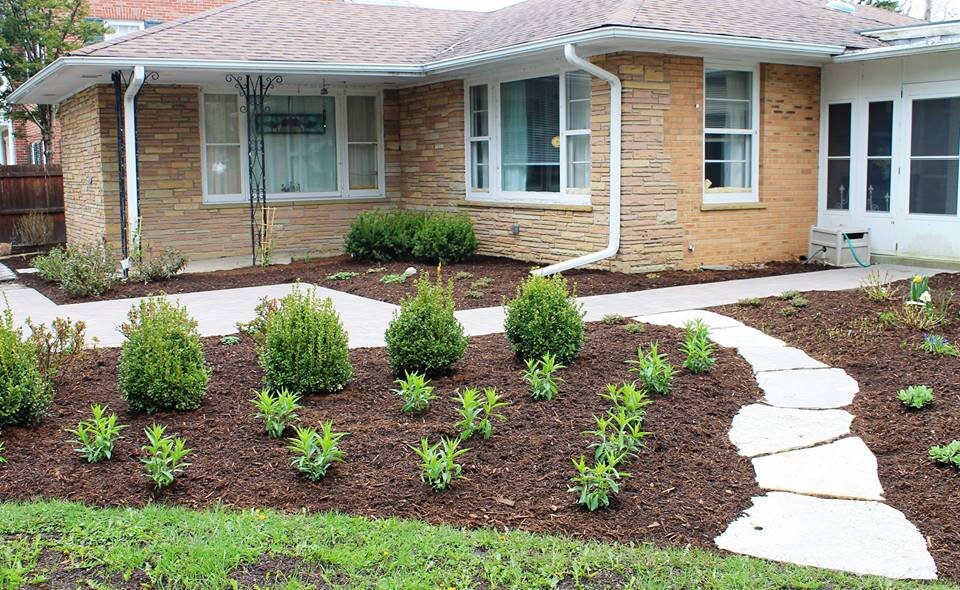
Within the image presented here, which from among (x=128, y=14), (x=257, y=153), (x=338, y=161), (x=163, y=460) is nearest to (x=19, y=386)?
Result: (x=163, y=460)

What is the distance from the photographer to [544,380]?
228 inches

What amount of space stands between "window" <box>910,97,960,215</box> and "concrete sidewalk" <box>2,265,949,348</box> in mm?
838

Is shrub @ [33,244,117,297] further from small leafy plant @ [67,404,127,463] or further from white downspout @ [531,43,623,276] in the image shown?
small leafy plant @ [67,404,127,463]

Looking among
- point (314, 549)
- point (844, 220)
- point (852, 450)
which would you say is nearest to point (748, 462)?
point (852, 450)

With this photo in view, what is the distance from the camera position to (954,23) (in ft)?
38.6

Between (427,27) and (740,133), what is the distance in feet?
19.6

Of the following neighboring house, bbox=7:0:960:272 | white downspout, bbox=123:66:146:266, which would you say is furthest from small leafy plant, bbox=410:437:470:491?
white downspout, bbox=123:66:146:266

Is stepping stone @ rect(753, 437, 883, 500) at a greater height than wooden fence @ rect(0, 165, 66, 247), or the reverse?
wooden fence @ rect(0, 165, 66, 247)

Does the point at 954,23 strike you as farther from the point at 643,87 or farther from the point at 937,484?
the point at 937,484

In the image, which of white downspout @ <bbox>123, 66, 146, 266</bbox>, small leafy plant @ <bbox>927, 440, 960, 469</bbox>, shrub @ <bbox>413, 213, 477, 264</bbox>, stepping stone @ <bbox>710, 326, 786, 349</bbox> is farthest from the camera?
shrub @ <bbox>413, 213, 477, 264</bbox>

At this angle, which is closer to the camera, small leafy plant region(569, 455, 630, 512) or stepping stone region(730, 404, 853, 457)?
small leafy plant region(569, 455, 630, 512)

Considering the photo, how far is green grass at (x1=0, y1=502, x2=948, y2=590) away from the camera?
3.62 metres

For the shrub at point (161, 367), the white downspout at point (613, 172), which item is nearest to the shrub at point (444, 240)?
the white downspout at point (613, 172)

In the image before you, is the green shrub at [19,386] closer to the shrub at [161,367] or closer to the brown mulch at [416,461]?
the brown mulch at [416,461]
